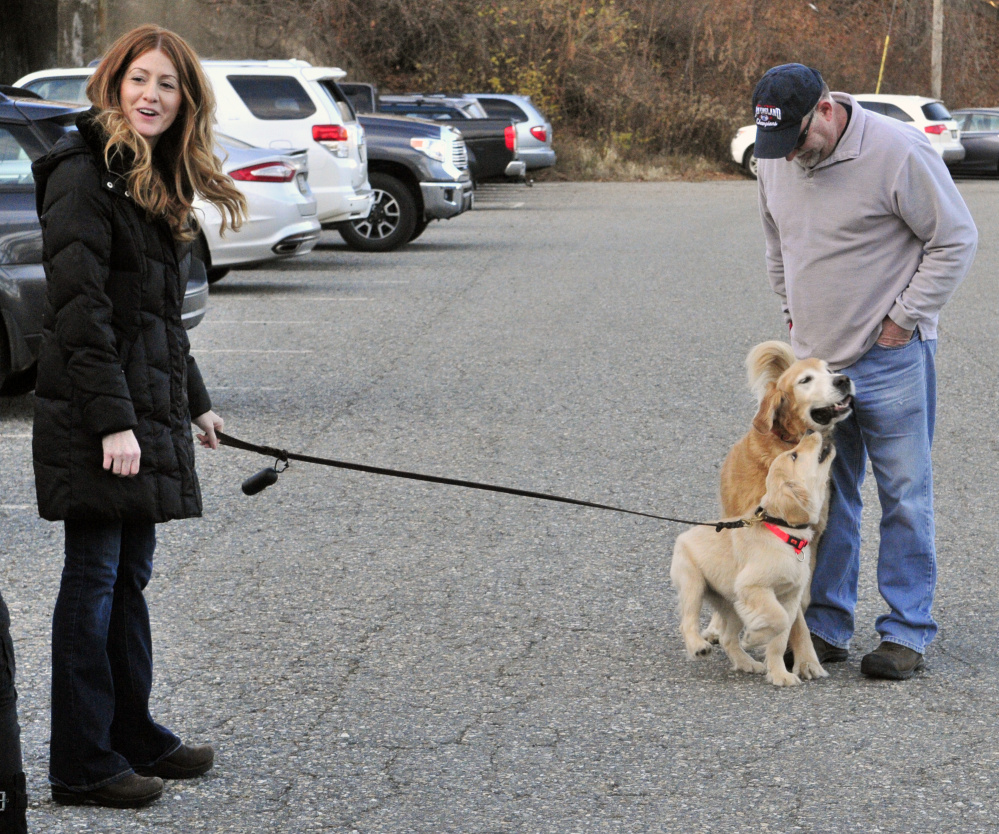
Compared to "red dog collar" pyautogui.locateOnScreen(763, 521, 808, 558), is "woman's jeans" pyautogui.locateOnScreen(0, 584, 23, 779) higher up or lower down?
higher up

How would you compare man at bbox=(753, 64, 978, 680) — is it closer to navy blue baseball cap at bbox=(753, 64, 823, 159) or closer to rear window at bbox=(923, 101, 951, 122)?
navy blue baseball cap at bbox=(753, 64, 823, 159)

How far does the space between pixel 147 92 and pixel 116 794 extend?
1.74 meters

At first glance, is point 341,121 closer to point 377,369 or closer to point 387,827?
point 377,369

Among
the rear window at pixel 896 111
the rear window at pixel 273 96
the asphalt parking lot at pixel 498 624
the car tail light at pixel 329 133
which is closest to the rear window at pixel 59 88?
the rear window at pixel 273 96

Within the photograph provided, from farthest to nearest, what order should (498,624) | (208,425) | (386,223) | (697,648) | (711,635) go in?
(386,223) → (498,624) → (711,635) → (697,648) → (208,425)

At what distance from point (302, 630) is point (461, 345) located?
6.11 meters

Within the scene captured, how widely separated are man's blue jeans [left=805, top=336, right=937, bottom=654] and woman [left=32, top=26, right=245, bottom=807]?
2122 mm

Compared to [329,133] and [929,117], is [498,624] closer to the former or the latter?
[329,133]

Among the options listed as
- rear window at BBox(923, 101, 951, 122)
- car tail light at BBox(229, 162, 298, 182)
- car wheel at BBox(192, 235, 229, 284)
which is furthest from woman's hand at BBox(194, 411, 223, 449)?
rear window at BBox(923, 101, 951, 122)

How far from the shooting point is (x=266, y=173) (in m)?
13.3

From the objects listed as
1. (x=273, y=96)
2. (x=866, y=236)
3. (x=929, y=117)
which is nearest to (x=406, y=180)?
(x=273, y=96)

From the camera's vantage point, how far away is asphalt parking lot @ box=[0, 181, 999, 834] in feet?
11.7

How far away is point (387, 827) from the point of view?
134 inches

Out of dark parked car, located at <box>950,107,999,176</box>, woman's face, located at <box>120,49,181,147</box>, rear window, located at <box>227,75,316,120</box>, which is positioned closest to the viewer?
woman's face, located at <box>120,49,181,147</box>
